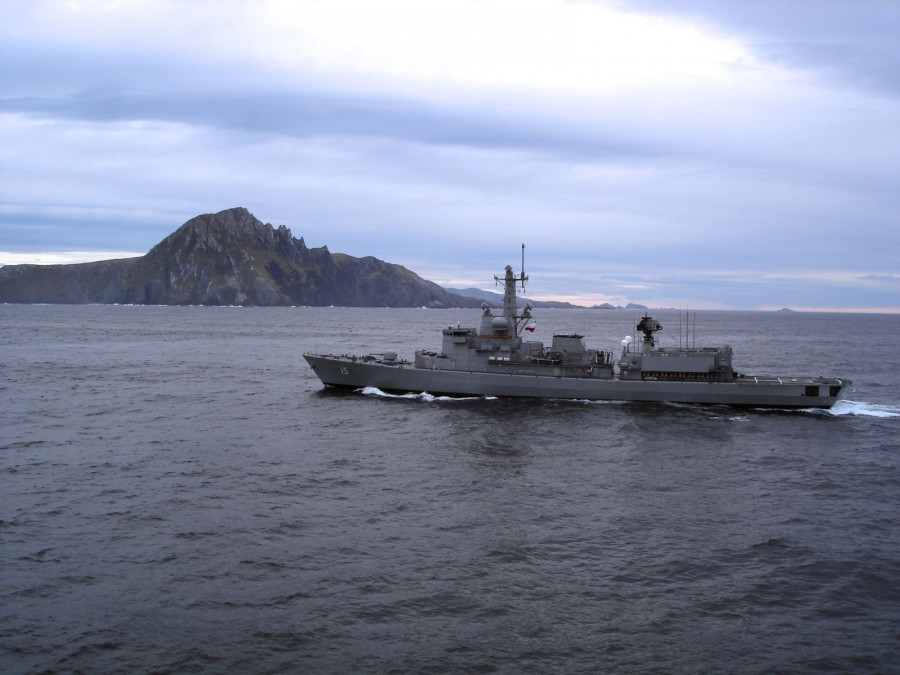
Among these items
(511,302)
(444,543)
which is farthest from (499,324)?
(444,543)

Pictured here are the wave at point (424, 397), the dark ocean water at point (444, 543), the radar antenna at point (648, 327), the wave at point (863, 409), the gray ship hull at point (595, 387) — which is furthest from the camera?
the wave at point (424, 397)

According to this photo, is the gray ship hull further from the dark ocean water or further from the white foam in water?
the dark ocean water

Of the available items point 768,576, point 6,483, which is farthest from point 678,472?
point 6,483

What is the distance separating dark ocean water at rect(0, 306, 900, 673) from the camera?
1488 cm

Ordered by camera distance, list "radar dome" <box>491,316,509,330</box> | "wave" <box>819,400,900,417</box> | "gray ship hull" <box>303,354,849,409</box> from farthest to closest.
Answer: "radar dome" <box>491,316,509,330</box>
"gray ship hull" <box>303,354,849,409</box>
"wave" <box>819,400,900,417</box>

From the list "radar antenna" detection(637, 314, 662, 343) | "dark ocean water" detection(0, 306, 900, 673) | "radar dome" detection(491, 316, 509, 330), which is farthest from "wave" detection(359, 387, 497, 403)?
"radar antenna" detection(637, 314, 662, 343)

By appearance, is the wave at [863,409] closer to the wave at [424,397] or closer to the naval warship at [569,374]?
the naval warship at [569,374]

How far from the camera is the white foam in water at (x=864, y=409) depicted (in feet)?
143

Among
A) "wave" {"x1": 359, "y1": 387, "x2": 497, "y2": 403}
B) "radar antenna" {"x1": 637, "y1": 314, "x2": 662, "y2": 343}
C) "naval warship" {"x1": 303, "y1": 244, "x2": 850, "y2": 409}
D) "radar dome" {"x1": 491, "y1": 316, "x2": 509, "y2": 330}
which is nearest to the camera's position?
"naval warship" {"x1": 303, "y1": 244, "x2": 850, "y2": 409}

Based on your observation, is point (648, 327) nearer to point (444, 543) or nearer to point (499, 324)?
point (499, 324)

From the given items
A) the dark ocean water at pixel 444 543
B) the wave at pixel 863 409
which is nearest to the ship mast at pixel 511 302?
the dark ocean water at pixel 444 543

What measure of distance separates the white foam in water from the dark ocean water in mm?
3256

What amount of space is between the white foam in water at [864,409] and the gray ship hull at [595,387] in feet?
3.13

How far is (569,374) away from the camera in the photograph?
47688 mm
